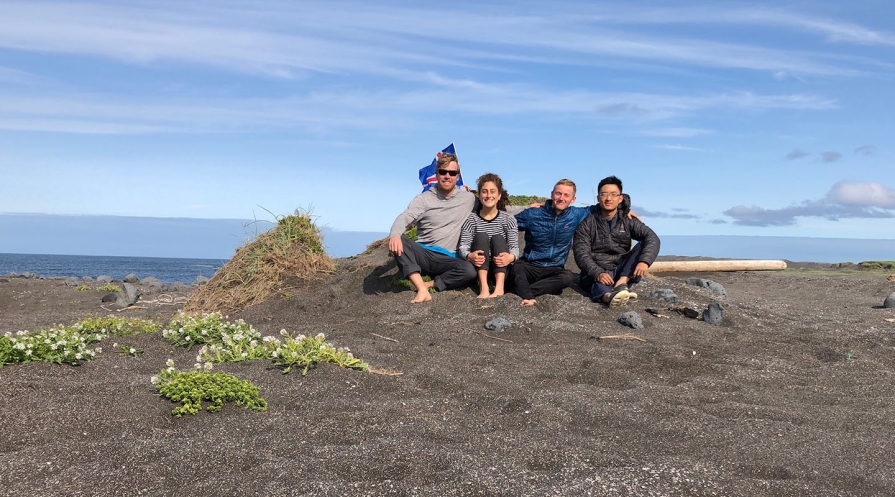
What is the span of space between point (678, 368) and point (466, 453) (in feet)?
9.16

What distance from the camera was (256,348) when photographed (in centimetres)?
527

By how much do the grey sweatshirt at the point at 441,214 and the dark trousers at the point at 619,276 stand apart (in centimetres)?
180

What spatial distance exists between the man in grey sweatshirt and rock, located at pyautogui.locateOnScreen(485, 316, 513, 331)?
1.48 m

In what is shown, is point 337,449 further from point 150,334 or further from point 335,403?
point 150,334

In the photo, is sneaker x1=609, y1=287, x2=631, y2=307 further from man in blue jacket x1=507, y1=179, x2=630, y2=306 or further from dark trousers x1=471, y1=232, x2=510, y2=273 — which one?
dark trousers x1=471, y1=232, x2=510, y2=273

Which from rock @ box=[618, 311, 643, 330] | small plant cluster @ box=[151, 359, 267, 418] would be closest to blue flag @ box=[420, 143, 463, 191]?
rock @ box=[618, 311, 643, 330]

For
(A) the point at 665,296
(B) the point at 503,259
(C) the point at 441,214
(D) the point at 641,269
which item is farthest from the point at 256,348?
(A) the point at 665,296

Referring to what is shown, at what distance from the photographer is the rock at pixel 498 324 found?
691cm

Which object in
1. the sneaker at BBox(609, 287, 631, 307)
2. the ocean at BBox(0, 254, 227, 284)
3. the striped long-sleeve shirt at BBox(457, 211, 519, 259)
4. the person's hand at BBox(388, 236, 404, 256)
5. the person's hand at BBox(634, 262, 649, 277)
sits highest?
the striped long-sleeve shirt at BBox(457, 211, 519, 259)

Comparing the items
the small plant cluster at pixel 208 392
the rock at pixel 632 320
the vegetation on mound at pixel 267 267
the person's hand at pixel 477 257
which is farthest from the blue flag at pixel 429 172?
the small plant cluster at pixel 208 392

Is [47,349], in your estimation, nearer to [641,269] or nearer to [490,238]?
[490,238]

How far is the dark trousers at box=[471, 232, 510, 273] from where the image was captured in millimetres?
8406

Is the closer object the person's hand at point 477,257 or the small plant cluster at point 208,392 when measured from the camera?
the small plant cluster at point 208,392

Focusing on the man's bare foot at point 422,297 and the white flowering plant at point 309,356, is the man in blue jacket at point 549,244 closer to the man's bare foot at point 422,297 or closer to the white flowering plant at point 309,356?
the man's bare foot at point 422,297
